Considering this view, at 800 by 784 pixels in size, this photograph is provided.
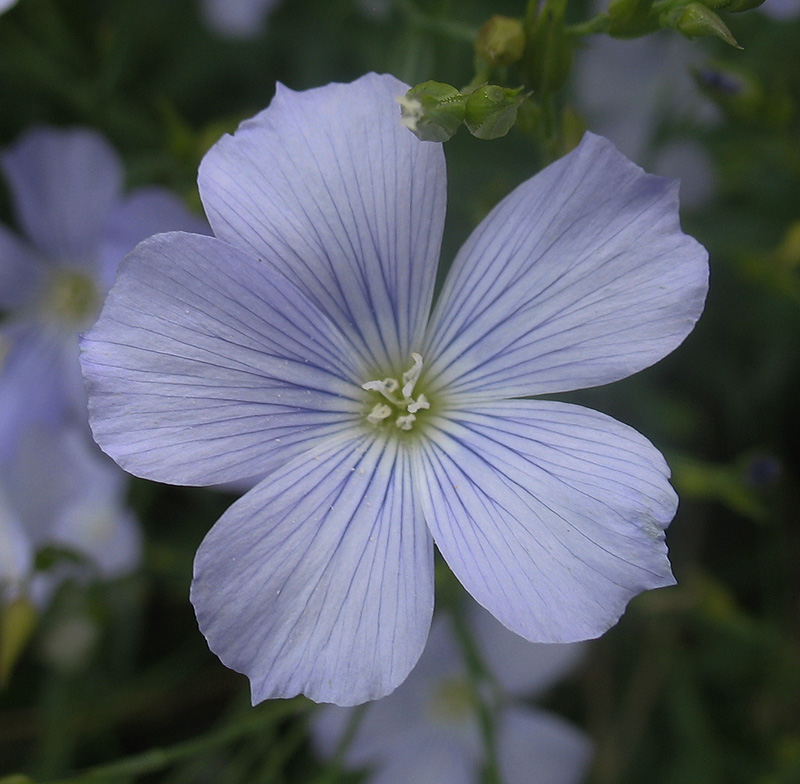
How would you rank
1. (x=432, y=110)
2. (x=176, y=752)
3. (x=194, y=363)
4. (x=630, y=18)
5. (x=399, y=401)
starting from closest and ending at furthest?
1. (x=432, y=110)
2. (x=194, y=363)
3. (x=630, y=18)
4. (x=399, y=401)
5. (x=176, y=752)

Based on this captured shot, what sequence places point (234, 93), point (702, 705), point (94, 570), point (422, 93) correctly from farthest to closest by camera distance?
1. point (234, 93)
2. point (702, 705)
3. point (94, 570)
4. point (422, 93)

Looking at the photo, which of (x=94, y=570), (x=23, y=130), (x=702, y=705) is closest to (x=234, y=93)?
(x=23, y=130)

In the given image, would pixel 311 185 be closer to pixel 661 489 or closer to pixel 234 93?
pixel 661 489

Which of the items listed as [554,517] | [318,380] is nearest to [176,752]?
[318,380]

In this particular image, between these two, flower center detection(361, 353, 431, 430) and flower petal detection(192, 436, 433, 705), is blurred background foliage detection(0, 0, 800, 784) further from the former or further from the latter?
flower petal detection(192, 436, 433, 705)

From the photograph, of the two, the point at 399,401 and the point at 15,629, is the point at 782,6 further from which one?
the point at 15,629
